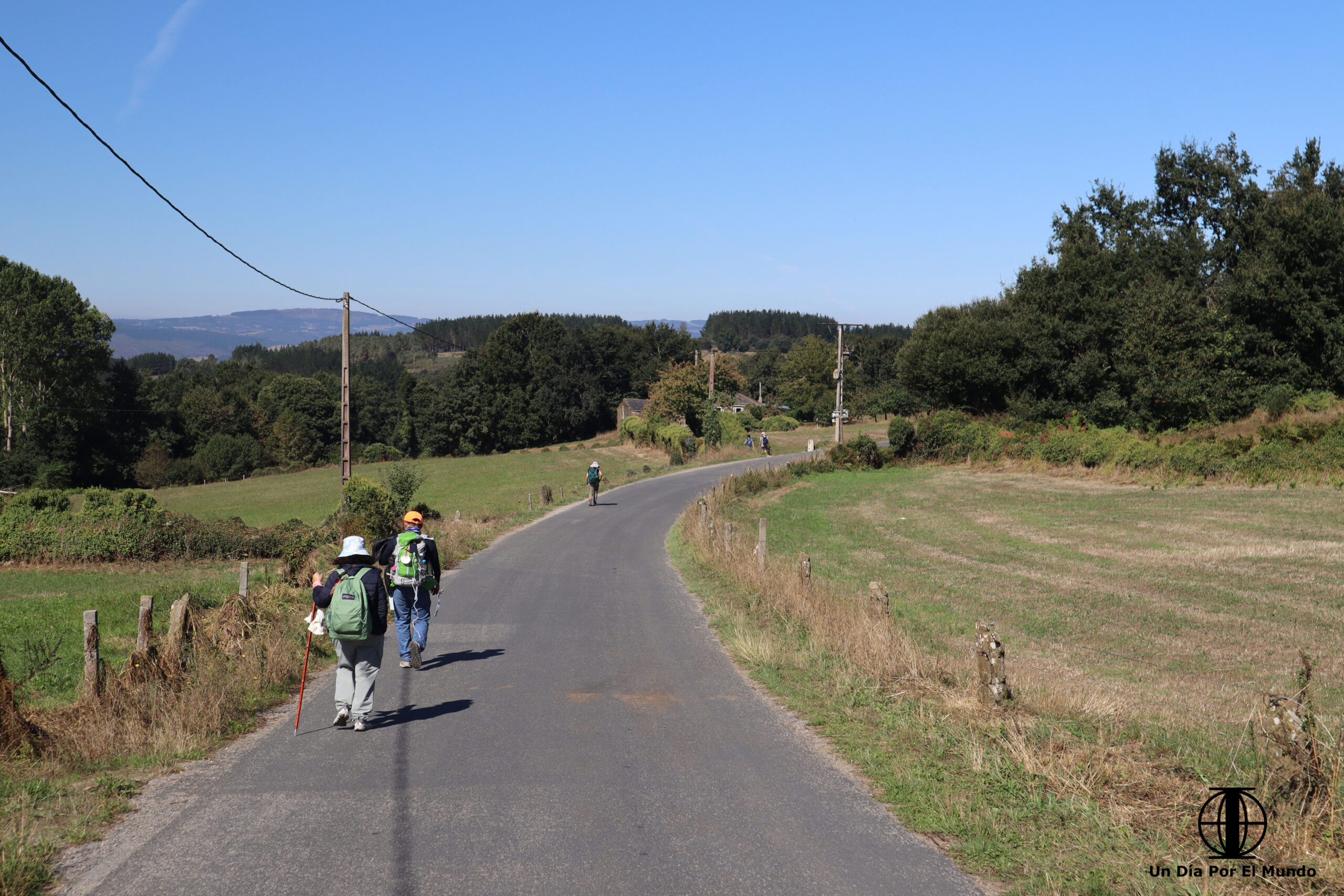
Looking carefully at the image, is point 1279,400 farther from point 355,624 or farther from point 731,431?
point 355,624

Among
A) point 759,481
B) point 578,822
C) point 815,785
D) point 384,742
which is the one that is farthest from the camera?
point 759,481

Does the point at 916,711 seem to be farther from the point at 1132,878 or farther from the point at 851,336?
the point at 851,336

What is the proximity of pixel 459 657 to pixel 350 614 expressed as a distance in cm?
371

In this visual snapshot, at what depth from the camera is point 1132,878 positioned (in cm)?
487

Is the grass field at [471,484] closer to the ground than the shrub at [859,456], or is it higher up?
closer to the ground

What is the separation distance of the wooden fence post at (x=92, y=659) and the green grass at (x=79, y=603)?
1.06 meters

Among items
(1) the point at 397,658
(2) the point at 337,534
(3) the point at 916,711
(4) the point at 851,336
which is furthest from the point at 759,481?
(4) the point at 851,336

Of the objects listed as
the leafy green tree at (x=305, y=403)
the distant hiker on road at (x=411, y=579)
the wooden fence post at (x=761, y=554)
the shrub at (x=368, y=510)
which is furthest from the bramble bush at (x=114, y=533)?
the leafy green tree at (x=305, y=403)

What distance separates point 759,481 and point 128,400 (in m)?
72.0

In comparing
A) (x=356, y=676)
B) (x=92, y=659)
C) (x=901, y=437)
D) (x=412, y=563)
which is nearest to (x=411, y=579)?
(x=412, y=563)

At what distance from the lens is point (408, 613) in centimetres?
1134

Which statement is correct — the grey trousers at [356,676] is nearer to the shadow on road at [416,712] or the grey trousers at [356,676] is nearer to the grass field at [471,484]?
the shadow on road at [416,712]

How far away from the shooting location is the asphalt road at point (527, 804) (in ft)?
16.7

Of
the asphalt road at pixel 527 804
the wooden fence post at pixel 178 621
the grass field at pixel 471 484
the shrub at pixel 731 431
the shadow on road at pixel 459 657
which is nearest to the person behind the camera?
the asphalt road at pixel 527 804
